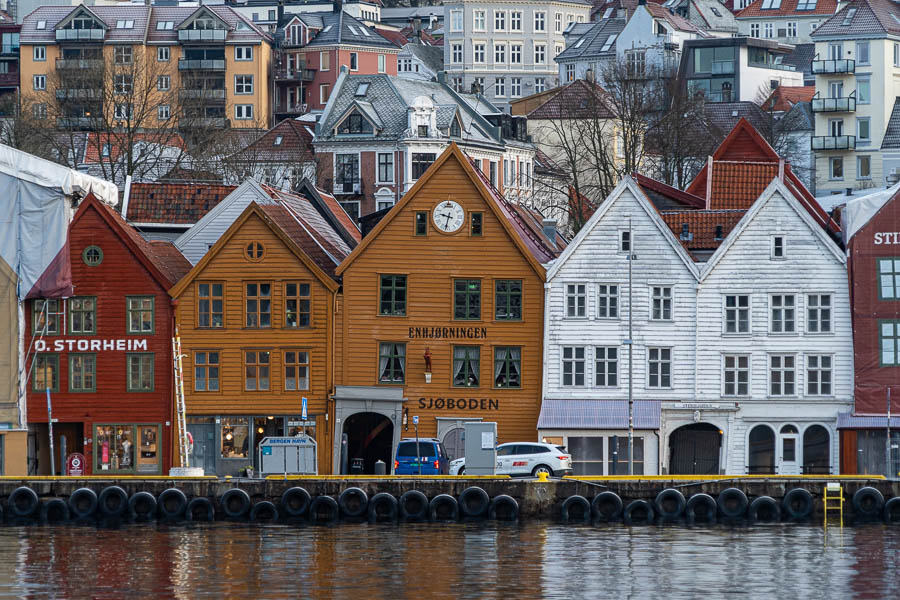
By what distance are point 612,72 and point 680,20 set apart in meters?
34.3

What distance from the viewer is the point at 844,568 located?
61062mm

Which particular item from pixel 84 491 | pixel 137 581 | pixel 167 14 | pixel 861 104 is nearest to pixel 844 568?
pixel 137 581

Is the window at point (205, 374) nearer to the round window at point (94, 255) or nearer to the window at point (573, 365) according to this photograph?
the round window at point (94, 255)

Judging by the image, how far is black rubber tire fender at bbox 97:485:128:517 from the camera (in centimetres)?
7319

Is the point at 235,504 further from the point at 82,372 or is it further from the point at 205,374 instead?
the point at 82,372

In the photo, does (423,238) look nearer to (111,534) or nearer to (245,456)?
(245,456)

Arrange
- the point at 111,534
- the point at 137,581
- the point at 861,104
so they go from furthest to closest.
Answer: the point at 861,104 < the point at 111,534 < the point at 137,581

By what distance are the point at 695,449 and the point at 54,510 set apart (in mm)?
24794

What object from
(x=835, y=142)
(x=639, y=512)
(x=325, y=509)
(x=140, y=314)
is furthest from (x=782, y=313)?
(x=835, y=142)

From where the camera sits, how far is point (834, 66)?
149 m

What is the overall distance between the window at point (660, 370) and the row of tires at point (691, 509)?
35.1 feet

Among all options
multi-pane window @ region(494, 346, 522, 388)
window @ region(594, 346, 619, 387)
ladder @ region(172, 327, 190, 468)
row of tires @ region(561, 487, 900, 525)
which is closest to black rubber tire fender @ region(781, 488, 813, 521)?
row of tires @ region(561, 487, 900, 525)

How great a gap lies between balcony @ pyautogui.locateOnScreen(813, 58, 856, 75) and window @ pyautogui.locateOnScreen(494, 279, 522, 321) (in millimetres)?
70462

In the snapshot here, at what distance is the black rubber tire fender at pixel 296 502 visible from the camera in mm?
72875
